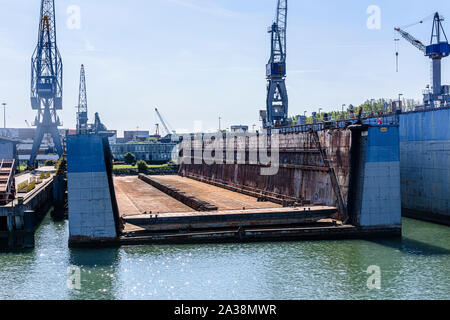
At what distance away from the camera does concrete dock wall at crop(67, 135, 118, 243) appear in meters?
32.2

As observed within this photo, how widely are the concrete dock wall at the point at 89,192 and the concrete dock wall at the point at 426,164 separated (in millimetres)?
27387

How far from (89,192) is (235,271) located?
11.4 metres

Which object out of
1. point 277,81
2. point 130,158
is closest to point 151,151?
point 130,158

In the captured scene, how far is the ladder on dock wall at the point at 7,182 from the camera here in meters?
36.6

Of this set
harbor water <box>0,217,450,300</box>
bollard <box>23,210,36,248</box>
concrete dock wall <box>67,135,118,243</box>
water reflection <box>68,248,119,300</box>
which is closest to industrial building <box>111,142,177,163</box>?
bollard <box>23,210,36,248</box>

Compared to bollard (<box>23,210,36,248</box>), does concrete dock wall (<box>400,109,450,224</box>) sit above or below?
above

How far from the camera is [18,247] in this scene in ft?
113

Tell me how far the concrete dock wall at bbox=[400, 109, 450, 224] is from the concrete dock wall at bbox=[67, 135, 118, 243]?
27.4 meters

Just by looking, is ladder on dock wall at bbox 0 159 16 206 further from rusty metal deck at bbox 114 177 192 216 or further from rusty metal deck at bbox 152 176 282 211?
rusty metal deck at bbox 152 176 282 211

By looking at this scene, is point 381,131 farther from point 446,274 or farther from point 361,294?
point 361,294

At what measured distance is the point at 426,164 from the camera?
44.4m

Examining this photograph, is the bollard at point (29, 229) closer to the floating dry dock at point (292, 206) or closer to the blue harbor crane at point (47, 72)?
the floating dry dock at point (292, 206)

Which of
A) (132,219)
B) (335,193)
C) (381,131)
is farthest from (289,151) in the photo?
(132,219)

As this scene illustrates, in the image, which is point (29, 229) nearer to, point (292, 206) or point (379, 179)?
point (292, 206)
